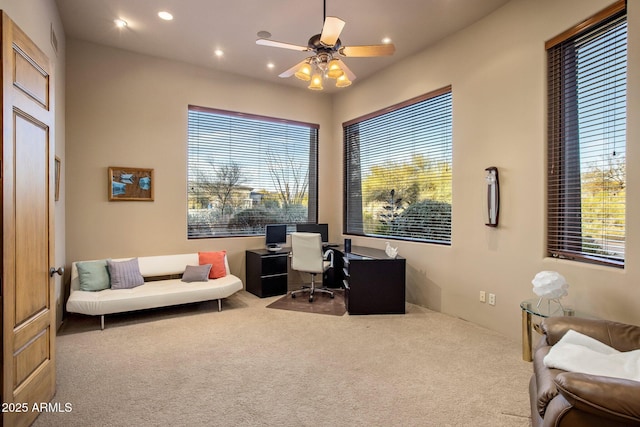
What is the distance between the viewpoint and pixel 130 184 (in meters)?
4.66

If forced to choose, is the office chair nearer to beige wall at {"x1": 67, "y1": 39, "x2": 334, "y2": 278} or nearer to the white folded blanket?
beige wall at {"x1": 67, "y1": 39, "x2": 334, "y2": 278}

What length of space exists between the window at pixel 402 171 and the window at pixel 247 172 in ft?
2.65

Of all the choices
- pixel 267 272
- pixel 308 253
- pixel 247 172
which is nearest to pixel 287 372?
pixel 308 253

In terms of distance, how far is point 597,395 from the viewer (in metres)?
1.33

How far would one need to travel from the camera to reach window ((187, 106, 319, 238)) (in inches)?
207

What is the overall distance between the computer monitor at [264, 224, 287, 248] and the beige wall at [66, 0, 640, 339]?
373 mm

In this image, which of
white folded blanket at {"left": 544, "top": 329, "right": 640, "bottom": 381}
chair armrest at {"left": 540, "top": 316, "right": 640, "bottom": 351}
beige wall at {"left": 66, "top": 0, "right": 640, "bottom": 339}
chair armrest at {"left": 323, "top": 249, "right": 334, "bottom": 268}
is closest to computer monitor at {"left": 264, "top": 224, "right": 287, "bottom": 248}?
beige wall at {"left": 66, "top": 0, "right": 640, "bottom": 339}

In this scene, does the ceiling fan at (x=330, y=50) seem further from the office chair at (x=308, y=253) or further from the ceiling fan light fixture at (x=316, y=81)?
the office chair at (x=308, y=253)

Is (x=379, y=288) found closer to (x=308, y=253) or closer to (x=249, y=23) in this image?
(x=308, y=253)

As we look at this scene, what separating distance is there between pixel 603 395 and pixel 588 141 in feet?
7.87

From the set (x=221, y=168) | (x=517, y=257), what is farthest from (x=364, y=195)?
(x=517, y=257)

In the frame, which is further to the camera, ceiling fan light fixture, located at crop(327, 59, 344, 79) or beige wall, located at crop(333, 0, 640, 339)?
ceiling fan light fixture, located at crop(327, 59, 344, 79)

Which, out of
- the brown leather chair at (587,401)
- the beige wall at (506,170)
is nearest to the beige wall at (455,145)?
the beige wall at (506,170)

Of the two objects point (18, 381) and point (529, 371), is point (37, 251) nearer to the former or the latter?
point (18, 381)
